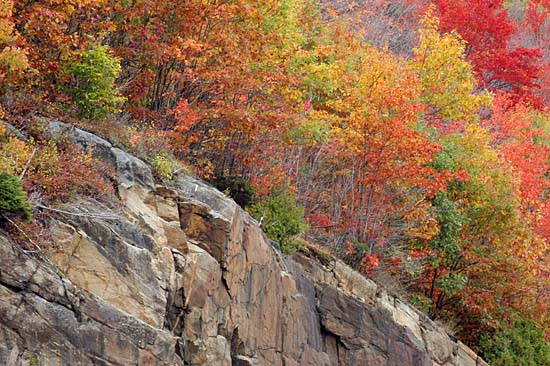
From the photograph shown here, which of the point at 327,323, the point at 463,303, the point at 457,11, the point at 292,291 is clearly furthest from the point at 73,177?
the point at 457,11

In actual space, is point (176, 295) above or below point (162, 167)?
below

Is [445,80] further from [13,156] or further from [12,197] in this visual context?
[12,197]

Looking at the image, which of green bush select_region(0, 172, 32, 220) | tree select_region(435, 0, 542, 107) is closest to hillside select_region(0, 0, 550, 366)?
green bush select_region(0, 172, 32, 220)

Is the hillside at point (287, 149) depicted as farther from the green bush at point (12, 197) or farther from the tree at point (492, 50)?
the tree at point (492, 50)

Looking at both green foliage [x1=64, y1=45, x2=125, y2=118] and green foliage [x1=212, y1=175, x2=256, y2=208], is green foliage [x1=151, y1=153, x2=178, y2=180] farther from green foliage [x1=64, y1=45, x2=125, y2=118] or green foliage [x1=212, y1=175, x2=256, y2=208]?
green foliage [x1=212, y1=175, x2=256, y2=208]

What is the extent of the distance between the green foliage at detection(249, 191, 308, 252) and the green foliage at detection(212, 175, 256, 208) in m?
0.28

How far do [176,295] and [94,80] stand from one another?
4.57 meters

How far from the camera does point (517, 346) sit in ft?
81.1

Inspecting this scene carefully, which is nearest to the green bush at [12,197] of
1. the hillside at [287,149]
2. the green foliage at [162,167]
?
the hillside at [287,149]

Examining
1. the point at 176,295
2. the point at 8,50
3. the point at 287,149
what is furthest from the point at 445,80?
the point at 8,50

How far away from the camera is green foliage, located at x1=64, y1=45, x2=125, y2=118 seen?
49.9 ft

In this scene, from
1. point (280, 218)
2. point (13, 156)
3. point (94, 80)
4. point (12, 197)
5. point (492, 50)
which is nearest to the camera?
point (12, 197)

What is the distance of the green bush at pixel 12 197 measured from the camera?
10133 millimetres

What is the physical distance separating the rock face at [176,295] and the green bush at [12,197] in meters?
0.38
